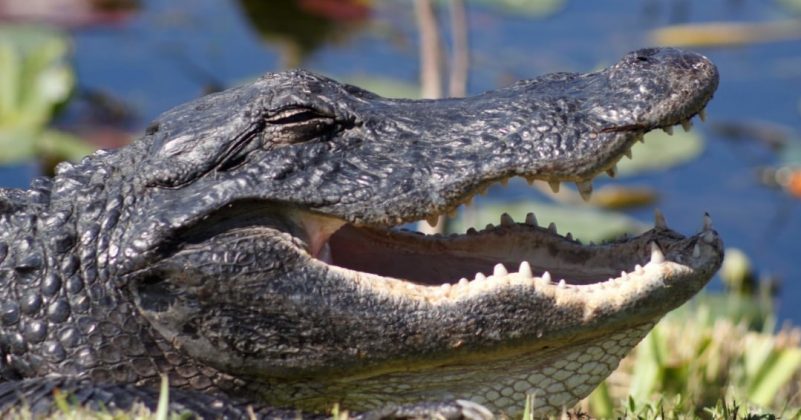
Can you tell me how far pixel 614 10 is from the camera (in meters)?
10.5

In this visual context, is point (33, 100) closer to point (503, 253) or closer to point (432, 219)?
point (503, 253)

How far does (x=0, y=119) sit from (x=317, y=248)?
198 inches

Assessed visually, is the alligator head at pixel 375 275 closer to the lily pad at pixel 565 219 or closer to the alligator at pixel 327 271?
the alligator at pixel 327 271

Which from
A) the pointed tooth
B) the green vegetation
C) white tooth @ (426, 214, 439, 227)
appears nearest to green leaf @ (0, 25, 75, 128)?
the green vegetation

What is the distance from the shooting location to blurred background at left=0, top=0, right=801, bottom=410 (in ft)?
25.5

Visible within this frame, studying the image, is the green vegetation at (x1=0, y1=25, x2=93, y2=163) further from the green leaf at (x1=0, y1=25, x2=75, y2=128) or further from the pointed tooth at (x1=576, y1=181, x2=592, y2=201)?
the pointed tooth at (x1=576, y1=181, x2=592, y2=201)

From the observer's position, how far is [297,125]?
11.5 ft

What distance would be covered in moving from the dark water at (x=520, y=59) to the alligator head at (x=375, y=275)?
189 inches

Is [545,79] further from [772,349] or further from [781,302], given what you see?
[781,302]

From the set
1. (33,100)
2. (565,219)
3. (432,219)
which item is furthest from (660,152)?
(432,219)

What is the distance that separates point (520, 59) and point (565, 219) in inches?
104

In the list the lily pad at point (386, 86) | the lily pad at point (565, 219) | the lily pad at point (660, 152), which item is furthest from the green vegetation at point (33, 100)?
the lily pad at point (660, 152)

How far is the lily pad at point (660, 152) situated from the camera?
817 cm

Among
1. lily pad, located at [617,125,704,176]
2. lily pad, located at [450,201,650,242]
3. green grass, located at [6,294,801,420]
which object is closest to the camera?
green grass, located at [6,294,801,420]
